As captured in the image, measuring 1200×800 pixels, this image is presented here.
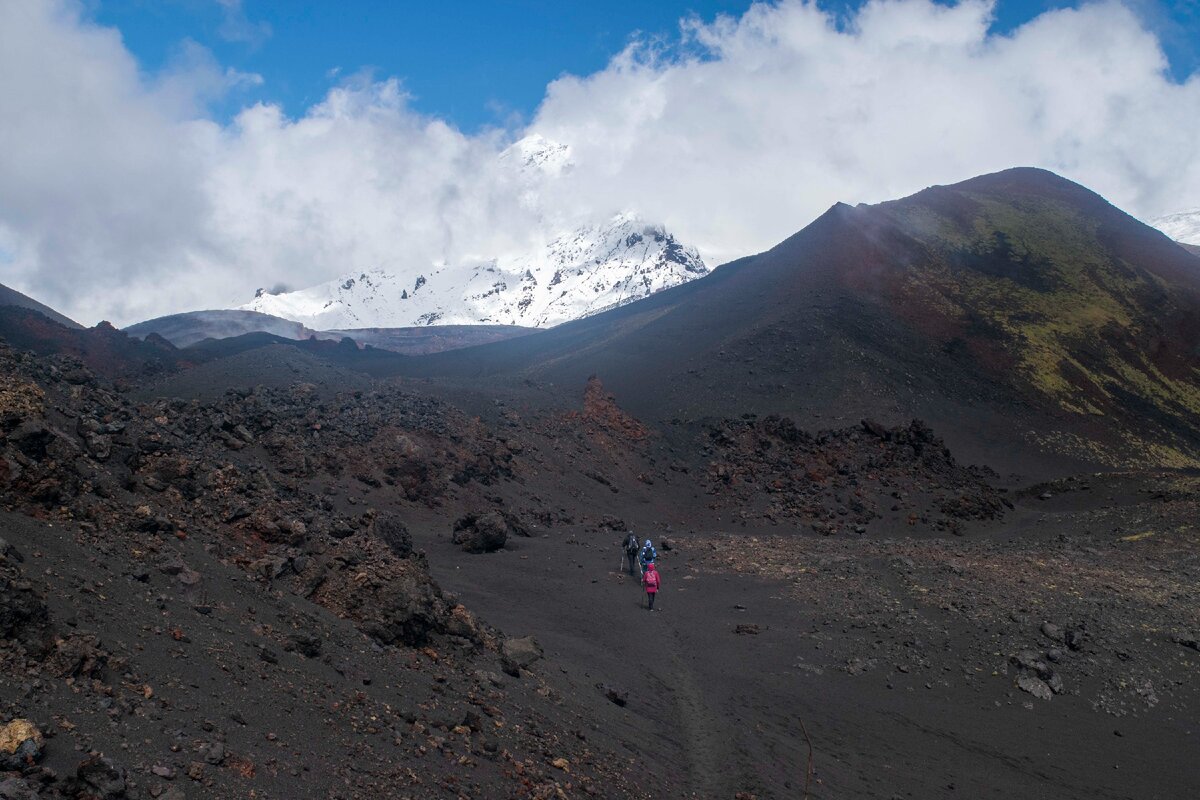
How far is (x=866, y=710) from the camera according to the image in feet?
39.6

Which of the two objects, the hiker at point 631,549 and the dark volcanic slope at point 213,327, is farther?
the dark volcanic slope at point 213,327

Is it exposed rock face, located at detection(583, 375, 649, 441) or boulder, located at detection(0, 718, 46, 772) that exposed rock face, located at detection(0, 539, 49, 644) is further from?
exposed rock face, located at detection(583, 375, 649, 441)

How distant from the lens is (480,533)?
20.3 metres

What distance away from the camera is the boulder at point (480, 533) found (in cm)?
2022

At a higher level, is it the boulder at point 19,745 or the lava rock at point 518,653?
the boulder at point 19,745

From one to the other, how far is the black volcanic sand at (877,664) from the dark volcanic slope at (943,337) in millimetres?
20687

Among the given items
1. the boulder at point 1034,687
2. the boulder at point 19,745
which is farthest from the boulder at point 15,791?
the boulder at point 1034,687

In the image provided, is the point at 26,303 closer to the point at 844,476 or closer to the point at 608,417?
the point at 608,417

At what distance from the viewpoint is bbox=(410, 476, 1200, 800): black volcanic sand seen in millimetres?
10227

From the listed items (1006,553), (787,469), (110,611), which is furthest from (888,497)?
(110,611)

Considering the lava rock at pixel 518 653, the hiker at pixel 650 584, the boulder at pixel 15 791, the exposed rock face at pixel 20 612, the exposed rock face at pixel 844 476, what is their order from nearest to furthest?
the boulder at pixel 15 791 → the exposed rock face at pixel 20 612 → the lava rock at pixel 518 653 → the hiker at pixel 650 584 → the exposed rock face at pixel 844 476

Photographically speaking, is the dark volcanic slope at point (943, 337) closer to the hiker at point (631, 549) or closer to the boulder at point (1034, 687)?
the hiker at point (631, 549)

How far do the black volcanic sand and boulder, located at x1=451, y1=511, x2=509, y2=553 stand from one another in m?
0.40

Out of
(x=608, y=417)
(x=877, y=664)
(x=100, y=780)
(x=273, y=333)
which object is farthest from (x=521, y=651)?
(x=273, y=333)
